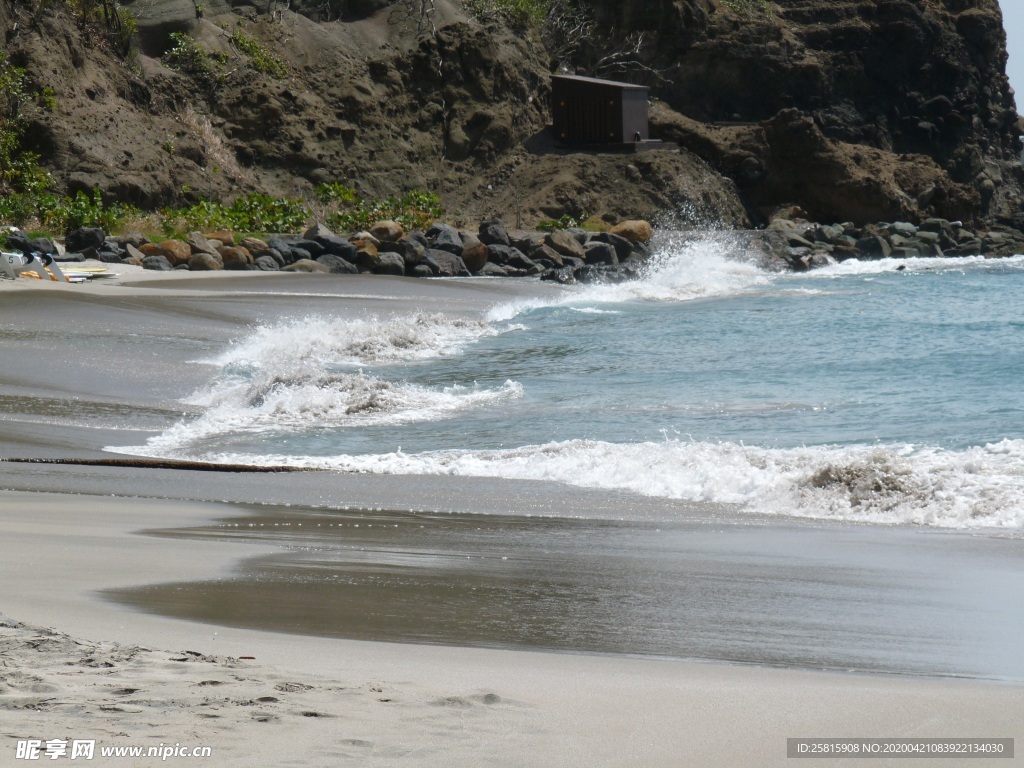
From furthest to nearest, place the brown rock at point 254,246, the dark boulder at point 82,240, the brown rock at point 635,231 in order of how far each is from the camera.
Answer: the brown rock at point 635,231 → the brown rock at point 254,246 → the dark boulder at point 82,240

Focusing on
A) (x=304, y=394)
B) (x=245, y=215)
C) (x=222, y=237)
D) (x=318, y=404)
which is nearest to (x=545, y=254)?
(x=245, y=215)

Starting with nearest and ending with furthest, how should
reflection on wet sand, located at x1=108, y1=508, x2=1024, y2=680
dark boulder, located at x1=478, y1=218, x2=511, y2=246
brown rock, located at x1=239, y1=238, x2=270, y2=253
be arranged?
reflection on wet sand, located at x1=108, y1=508, x2=1024, y2=680 → brown rock, located at x1=239, y1=238, x2=270, y2=253 → dark boulder, located at x1=478, y1=218, x2=511, y2=246

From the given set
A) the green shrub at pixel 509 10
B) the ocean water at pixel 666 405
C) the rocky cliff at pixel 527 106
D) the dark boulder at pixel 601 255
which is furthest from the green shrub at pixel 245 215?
the green shrub at pixel 509 10

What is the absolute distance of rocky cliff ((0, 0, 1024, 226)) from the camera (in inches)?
1195

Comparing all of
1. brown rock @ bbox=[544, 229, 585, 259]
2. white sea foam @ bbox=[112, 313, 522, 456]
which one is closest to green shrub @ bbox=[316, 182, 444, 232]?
brown rock @ bbox=[544, 229, 585, 259]

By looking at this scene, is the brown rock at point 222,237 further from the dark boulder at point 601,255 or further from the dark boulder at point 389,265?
the dark boulder at point 601,255

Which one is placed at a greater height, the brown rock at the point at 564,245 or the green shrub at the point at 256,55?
the green shrub at the point at 256,55

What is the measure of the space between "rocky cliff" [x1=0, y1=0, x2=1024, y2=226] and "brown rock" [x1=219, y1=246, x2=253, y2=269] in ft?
17.1

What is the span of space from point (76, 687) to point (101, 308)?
13.0 metres

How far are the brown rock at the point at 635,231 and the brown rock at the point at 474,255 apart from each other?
513 centimetres

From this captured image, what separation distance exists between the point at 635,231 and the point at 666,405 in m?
21.2

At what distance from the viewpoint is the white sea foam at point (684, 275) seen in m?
23.5

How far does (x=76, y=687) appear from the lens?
2.98m

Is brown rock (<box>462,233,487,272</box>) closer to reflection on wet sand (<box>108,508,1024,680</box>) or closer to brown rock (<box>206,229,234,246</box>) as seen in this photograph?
brown rock (<box>206,229,234,246</box>)
